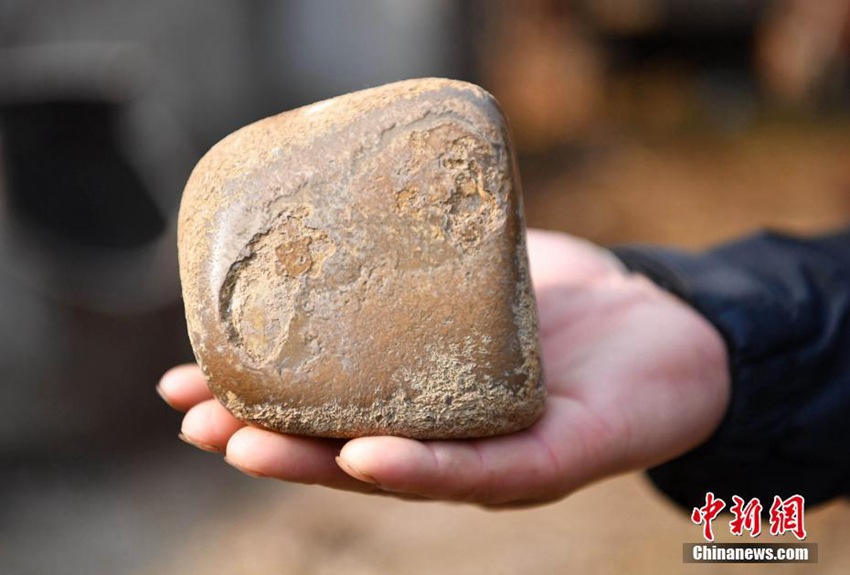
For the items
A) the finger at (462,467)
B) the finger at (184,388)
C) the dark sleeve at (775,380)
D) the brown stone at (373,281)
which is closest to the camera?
the finger at (462,467)

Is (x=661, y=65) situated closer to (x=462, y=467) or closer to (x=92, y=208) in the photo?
(x=92, y=208)

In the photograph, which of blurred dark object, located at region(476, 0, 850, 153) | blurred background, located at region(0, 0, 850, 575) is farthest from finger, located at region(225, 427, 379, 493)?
blurred dark object, located at region(476, 0, 850, 153)

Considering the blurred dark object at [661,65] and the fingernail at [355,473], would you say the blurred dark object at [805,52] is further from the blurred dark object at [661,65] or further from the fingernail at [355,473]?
the fingernail at [355,473]

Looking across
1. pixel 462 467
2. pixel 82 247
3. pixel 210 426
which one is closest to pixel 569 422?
pixel 462 467

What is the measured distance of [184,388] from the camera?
4.96 ft

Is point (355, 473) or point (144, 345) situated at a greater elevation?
point (355, 473)

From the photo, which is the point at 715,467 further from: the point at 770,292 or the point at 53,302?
the point at 53,302

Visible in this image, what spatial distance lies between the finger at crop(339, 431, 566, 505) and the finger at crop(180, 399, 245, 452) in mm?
261

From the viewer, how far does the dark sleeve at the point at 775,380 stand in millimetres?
1613

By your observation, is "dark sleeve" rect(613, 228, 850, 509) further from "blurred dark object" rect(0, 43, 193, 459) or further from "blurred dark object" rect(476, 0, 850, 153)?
"blurred dark object" rect(476, 0, 850, 153)

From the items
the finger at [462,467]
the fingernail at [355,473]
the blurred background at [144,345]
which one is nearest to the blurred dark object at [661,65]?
the blurred background at [144,345]

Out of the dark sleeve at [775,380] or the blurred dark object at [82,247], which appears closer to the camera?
the dark sleeve at [775,380]

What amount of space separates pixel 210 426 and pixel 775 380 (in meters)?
0.98

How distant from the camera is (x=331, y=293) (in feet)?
4.39
